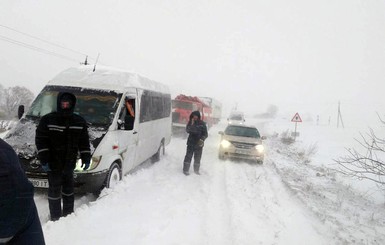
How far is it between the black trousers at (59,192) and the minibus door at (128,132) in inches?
68.0

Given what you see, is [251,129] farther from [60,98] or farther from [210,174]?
[60,98]

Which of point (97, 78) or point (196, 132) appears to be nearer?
point (97, 78)

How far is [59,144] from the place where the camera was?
454 centimetres

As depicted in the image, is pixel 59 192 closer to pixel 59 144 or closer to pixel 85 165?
pixel 85 165

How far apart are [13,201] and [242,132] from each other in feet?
40.2

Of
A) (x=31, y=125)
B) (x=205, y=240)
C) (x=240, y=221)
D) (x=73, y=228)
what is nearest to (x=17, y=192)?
(x=73, y=228)

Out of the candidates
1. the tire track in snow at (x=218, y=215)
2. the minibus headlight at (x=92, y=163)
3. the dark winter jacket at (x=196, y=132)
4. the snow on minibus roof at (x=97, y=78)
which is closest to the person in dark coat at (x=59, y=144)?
the minibus headlight at (x=92, y=163)

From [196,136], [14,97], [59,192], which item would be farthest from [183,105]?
[14,97]

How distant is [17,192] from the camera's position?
1.47 meters

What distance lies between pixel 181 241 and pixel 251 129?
9751mm

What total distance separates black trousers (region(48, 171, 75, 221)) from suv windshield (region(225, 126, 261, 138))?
9140 mm

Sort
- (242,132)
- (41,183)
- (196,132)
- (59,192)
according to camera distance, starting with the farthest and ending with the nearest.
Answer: (242,132) → (196,132) → (41,183) → (59,192)

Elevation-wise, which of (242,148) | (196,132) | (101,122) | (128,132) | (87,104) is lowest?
(242,148)

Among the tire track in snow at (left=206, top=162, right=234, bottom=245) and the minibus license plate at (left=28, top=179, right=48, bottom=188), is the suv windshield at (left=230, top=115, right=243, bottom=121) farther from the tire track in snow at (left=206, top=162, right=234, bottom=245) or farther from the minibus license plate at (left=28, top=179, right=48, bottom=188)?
the minibus license plate at (left=28, top=179, right=48, bottom=188)
